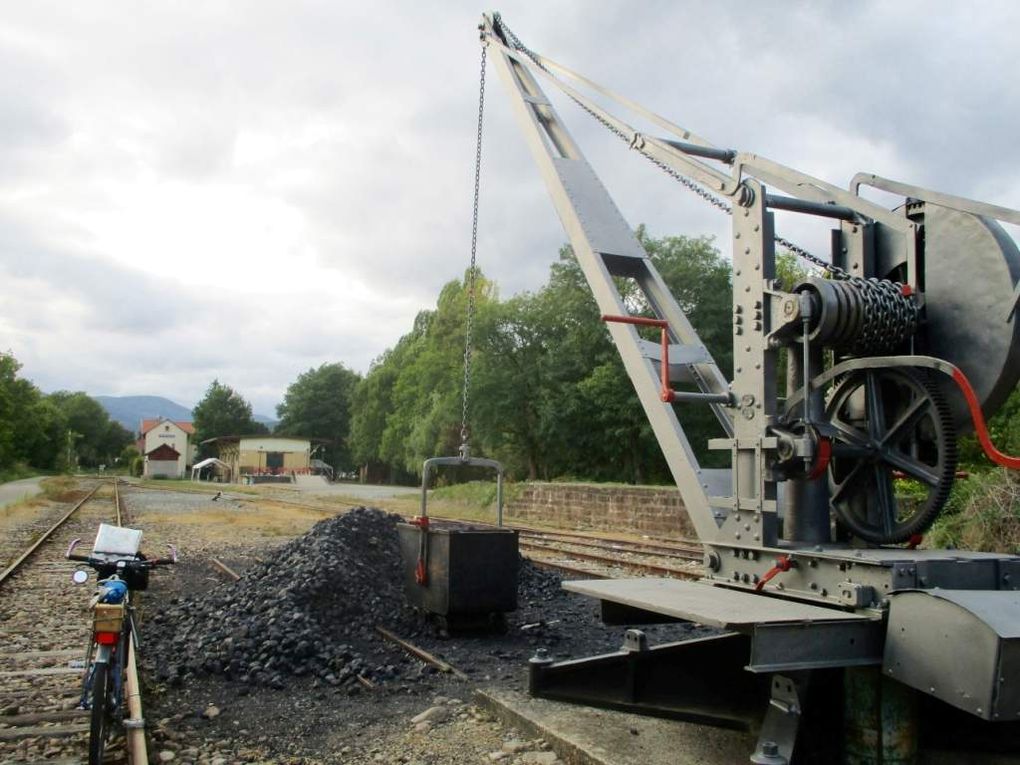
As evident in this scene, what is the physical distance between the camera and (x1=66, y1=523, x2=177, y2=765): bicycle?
14.0ft

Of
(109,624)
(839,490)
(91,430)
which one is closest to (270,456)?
(91,430)

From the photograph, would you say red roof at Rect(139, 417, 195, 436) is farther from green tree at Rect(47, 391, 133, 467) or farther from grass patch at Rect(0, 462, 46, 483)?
grass patch at Rect(0, 462, 46, 483)

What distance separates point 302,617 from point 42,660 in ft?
6.24

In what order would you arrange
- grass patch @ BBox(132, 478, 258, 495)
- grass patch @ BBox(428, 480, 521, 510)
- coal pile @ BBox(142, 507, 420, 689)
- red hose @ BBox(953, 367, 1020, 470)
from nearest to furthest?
red hose @ BBox(953, 367, 1020, 470)
coal pile @ BBox(142, 507, 420, 689)
grass patch @ BBox(428, 480, 521, 510)
grass patch @ BBox(132, 478, 258, 495)

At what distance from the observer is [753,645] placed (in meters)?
2.93

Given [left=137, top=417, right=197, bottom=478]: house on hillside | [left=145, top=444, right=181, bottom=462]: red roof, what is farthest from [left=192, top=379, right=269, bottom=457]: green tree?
[left=145, top=444, right=181, bottom=462]: red roof

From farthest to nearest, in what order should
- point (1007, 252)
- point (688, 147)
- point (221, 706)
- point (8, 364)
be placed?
point (8, 364) → point (221, 706) → point (688, 147) → point (1007, 252)

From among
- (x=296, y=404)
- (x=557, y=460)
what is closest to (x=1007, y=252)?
(x=557, y=460)

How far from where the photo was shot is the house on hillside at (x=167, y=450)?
84762 millimetres

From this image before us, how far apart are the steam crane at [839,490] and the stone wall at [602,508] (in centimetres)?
1530

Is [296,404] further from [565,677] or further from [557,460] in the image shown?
[565,677]

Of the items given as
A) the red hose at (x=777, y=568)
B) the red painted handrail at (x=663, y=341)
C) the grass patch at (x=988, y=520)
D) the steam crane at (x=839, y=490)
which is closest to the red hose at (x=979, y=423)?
the steam crane at (x=839, y=490)

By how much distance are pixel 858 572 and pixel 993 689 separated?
2.17ft

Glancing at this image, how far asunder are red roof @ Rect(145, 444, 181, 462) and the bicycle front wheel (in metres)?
92.0
